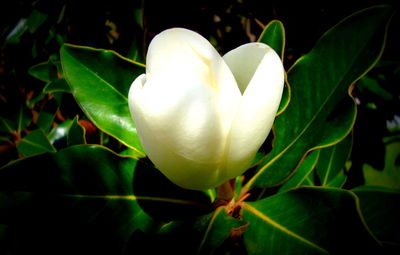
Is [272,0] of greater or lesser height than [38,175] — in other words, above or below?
above

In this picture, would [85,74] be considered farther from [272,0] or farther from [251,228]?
[272,0]

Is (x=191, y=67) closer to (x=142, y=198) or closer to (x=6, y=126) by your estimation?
(x=142, y=198)

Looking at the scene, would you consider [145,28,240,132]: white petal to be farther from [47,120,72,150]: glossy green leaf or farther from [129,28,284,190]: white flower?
[47,120,72,150]: glossy green leaf

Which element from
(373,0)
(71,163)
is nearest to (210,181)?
(71,163)

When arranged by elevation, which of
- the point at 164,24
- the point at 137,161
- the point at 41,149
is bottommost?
the point at 41,149

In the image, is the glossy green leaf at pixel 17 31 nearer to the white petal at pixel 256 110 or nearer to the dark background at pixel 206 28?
the dark background at pixel 206 28

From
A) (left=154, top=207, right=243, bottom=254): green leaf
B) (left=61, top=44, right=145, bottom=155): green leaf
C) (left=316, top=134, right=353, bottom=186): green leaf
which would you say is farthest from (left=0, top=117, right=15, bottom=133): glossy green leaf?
(left=316, top=134, right=353, bottom=186): green leaf

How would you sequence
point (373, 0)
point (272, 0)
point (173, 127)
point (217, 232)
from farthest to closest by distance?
point (272, 0), point (373, 0), point (217, 232), point (173, 127)
